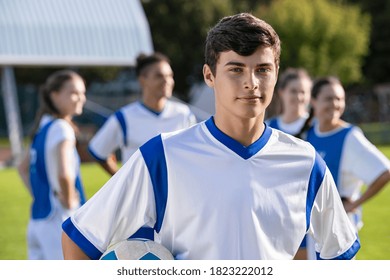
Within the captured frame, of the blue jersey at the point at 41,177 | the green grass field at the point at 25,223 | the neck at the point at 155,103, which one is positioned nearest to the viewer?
the blue jersey at the point at 41,177

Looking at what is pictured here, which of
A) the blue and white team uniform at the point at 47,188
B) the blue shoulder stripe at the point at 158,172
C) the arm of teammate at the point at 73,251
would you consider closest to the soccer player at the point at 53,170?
the blue and white team uniform at the point at 47,188

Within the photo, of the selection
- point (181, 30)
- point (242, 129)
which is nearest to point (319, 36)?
point (181, 30)

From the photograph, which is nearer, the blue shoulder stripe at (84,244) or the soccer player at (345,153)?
the blue shoulder stripe at (84,244)

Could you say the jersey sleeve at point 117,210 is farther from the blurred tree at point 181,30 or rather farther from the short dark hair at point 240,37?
the blurred tree at point 181,30

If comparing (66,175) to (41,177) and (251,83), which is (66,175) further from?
(251,83)

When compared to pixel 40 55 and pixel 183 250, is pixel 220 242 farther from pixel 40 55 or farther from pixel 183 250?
pixel 40 55

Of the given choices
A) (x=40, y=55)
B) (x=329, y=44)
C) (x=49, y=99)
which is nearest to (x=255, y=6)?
(x=329, y=44)

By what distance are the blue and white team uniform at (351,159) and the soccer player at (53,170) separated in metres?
1.92

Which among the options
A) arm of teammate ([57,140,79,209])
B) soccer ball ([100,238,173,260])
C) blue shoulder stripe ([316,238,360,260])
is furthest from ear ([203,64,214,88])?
arm of teammate ([57,140,79,209])

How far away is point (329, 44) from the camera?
4797cm

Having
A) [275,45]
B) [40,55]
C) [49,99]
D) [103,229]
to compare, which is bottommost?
[40,55]

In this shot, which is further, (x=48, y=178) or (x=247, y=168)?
(x=48, y=178)

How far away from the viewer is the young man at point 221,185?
2.89m
